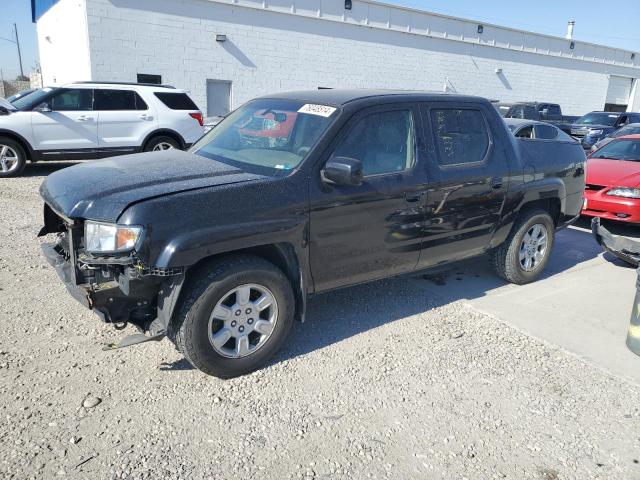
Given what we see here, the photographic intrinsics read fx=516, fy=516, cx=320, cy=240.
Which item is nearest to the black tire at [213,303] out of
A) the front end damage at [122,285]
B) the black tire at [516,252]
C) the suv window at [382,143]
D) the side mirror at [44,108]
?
the front end damage at [122,285]

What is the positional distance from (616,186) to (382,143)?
206 inches

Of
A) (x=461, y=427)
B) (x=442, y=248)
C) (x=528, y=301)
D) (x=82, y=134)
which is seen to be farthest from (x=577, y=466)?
(x=82, y=134)

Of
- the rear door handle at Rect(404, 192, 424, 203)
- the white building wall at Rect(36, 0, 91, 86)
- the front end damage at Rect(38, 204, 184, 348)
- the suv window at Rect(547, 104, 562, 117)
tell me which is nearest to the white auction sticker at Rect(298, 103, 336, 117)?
the rear door handle at Rect(404, 192, 424, 203)

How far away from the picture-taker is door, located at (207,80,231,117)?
57.5 ft

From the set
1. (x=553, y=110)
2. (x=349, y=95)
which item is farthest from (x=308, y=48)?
(x=349, y=95)

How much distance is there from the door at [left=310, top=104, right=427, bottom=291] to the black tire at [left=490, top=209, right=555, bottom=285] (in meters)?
1.38

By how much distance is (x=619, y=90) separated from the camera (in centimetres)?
3359

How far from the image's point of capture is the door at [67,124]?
10.1 m

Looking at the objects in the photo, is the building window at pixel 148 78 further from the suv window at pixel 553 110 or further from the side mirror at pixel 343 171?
the side mirror at pixel 343 171

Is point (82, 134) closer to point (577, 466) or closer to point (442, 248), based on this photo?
point (442, 248)

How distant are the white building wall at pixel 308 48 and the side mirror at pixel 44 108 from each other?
222 inches

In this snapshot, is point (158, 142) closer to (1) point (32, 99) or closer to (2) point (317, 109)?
(1) point (32, 99)

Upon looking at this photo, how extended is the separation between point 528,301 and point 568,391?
1.58 m

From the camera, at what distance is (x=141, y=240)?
2.95 m
